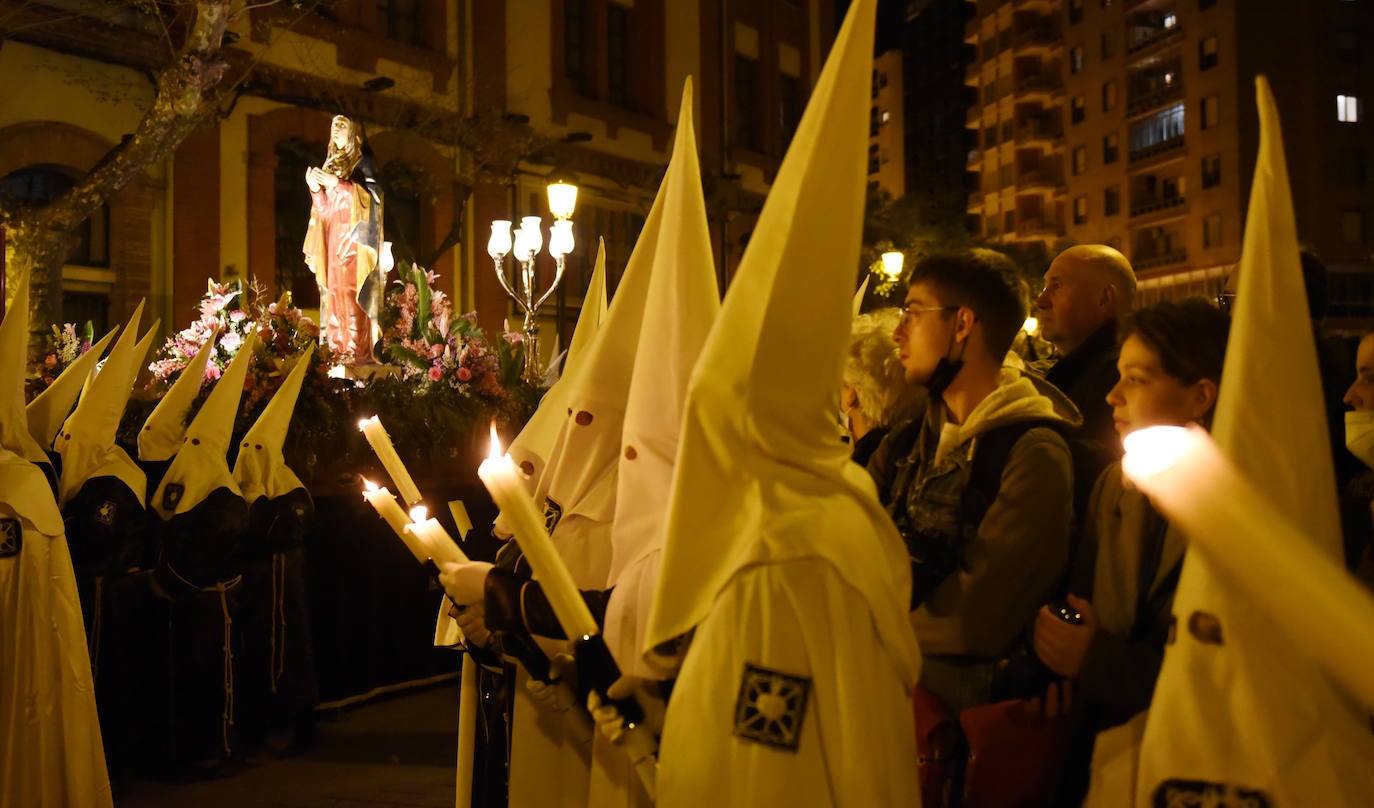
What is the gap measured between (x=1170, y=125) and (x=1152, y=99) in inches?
59.6

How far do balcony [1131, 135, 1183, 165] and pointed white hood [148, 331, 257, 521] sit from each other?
54547mm

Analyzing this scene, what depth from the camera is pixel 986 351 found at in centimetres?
315

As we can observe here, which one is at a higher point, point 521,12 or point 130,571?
point 521,12

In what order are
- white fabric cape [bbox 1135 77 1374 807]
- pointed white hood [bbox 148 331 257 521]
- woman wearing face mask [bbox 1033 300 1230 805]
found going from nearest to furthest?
white fabric cape [bbox 1135 77 1374 807], woman wearing face mask [bbox 1033 300 1230 805], pointed white hood [bbox 148 331 257 521]

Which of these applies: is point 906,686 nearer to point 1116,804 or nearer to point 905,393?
point 1116,804

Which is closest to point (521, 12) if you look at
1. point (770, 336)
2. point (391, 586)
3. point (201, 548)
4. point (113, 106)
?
point (113, 106)

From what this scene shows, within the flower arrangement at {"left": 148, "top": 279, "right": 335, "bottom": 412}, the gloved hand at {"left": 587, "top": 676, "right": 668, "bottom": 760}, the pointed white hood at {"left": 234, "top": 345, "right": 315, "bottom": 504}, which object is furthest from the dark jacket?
the flower arrangement at {"left": 148, "top": 279, "right": 335, "bottom": 412}

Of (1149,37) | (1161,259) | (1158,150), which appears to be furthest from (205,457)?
(1149,37)

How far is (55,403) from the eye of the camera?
605 centimetres

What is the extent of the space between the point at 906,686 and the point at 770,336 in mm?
768

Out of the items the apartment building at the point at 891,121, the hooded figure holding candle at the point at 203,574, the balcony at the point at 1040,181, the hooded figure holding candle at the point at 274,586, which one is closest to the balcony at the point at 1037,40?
the balcony at the point at 1040,181

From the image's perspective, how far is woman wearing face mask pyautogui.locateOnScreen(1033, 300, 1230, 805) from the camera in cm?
238

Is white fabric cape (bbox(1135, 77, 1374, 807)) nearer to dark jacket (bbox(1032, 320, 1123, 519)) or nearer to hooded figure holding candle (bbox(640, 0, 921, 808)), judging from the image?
hooded figure holding candle (bbox(640, 0, 921, 808))

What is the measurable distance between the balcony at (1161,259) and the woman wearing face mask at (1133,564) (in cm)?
5529
